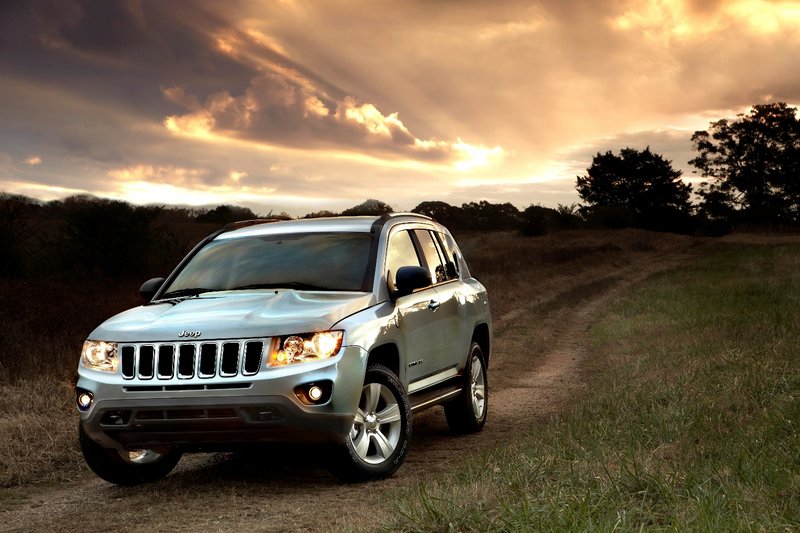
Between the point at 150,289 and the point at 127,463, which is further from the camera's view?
the point at 150,289

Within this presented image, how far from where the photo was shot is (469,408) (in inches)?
344

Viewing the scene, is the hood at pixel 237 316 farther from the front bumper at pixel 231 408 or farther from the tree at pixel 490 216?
the tree at pixel 490 216

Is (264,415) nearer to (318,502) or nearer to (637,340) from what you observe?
(318,502)

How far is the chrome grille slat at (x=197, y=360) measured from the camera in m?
6.12

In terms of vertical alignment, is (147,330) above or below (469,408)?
above

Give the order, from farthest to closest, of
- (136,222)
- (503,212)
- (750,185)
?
(750,185) → (503,212) → (136,222)

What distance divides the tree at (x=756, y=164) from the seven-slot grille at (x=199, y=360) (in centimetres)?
8407

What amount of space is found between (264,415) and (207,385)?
1.41 feet

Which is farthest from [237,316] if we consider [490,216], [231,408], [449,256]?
[490,216]

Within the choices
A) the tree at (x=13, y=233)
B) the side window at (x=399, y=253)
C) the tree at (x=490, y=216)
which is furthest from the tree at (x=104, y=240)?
the tree at (x=490, y=216)

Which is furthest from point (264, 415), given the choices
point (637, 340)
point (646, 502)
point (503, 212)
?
point (503, 212)

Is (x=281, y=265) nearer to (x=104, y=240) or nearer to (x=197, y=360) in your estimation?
(x=197, y=360)

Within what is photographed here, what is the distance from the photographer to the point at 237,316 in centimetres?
635

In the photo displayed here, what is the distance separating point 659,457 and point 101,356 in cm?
389
